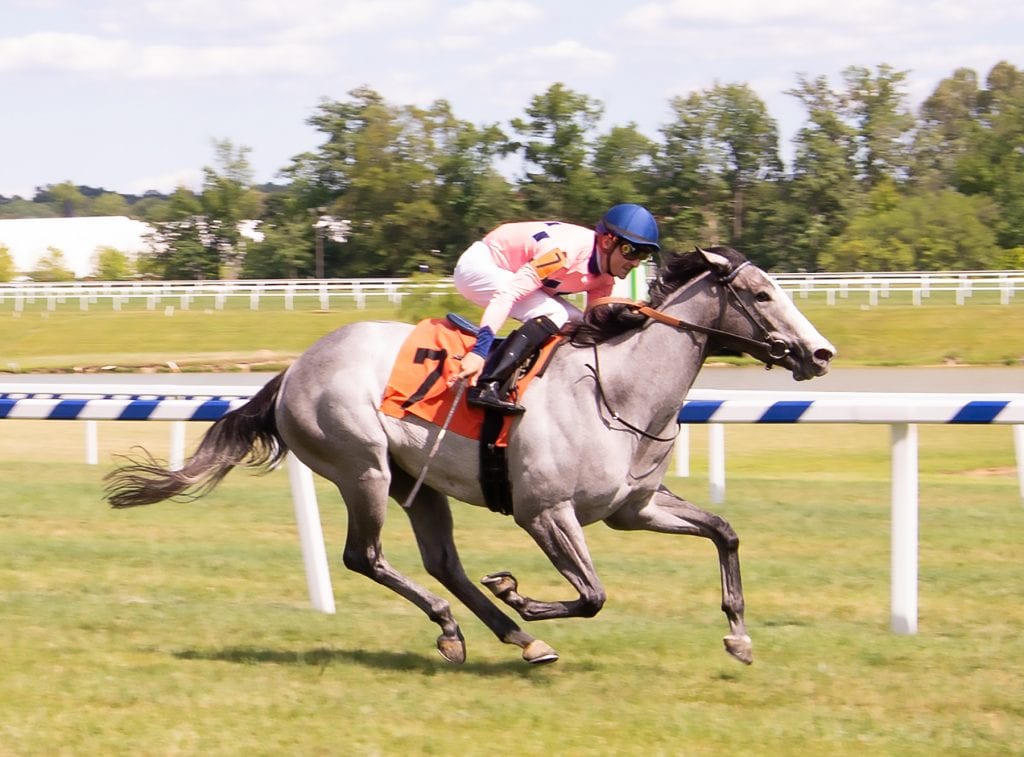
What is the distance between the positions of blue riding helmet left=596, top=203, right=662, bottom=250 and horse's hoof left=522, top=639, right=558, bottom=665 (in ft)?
4.75

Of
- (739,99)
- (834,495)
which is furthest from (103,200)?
(834,495)

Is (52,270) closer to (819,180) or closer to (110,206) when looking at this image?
(819,180)

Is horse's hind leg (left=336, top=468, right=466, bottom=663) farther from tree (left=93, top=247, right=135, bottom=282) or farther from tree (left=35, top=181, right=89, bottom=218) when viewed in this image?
tree (left=35, top=181, right=89, bottom=218)

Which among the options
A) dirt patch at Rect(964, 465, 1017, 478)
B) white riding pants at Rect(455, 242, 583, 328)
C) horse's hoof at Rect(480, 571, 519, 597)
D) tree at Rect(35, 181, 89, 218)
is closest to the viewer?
horse's hoof at Rect(480, 571, 519, 597)

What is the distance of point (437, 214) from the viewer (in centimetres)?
5509

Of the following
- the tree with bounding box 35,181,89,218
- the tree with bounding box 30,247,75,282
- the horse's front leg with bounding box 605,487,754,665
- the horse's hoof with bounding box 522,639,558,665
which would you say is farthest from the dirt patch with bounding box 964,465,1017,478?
the tree with bounding box 35,181,89,218

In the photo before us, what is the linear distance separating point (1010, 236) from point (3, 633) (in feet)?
192

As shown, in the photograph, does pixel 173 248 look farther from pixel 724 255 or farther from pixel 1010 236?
pixel 724 255

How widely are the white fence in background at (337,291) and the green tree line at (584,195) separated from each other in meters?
13.7

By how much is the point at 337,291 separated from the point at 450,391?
1231 inches

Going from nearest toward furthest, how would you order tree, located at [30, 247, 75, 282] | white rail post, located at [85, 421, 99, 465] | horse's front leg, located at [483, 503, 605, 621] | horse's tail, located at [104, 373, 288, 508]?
horse's front leg, located at [483, 503, 605, 621] → horse's tail, located at [104, 373, 288, 508] → white rail post, located at [85, 421, 99, 465] → tree, located at [30, 247, 75, 282]

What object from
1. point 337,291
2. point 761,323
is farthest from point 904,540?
point 337,291

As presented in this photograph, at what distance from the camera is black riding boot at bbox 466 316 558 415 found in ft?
17.0

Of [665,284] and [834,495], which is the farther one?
[834,495]
